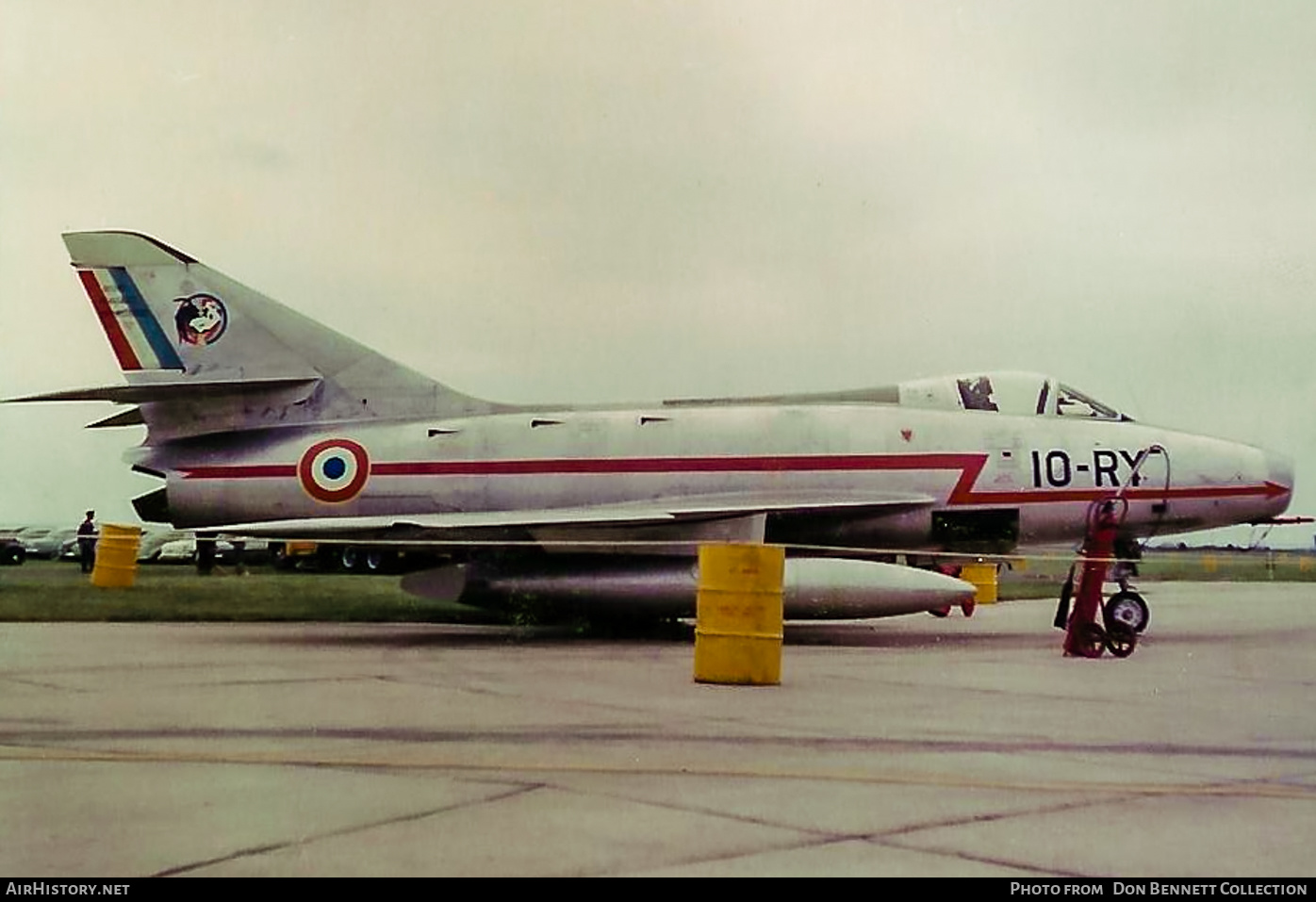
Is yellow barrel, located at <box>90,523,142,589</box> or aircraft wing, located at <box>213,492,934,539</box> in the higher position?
aircraft wing, located at <box>213,492,934,539</box>

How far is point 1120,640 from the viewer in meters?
10.1

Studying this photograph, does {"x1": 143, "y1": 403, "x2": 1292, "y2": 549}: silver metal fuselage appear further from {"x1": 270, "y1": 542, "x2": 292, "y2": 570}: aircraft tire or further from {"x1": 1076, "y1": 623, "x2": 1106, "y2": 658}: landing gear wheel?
{"x1": 270, "y1": 542, "x2": 292, "y2": 570}: aircraft tire

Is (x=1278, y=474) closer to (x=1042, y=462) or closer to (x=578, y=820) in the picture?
(x=1042, y=462)

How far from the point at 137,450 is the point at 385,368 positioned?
285 cm

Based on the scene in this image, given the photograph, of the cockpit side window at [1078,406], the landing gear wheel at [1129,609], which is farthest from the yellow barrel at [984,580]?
the landing gear wheel at [1129,609]

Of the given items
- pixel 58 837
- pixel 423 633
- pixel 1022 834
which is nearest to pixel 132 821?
pixel 58 837

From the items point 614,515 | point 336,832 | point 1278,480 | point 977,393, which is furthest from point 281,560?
point 336,832

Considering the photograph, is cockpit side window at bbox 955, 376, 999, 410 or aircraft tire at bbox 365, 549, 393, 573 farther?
Answer: aircraft tire at bbox 365, 549, 393, 573

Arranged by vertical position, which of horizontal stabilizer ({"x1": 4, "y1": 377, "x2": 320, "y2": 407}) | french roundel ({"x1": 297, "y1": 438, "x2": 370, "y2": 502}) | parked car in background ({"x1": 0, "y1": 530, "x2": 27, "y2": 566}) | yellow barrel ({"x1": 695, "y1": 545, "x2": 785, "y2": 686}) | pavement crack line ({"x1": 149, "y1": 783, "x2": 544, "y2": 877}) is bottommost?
pavement crack line ({"x1": 149, "y1": 783, "x2": 544, "y2": 877})

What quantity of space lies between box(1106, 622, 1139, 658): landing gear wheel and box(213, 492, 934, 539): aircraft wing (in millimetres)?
3049

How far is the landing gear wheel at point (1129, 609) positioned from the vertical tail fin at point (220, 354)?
22.5 ft

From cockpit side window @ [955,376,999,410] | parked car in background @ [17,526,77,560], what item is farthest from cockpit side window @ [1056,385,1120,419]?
parked car in background @ [17,526,77,560]

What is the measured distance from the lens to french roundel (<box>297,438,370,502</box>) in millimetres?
13828

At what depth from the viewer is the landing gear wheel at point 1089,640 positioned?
10.1 metres
